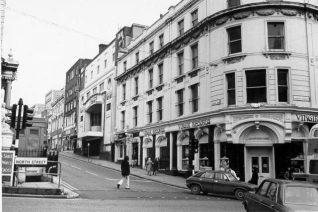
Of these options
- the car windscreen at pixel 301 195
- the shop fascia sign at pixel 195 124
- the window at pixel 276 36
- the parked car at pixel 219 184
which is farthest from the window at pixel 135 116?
the car windscreen at pixel 301 195

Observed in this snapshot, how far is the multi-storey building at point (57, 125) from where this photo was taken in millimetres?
74688

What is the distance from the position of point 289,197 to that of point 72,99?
60820mm

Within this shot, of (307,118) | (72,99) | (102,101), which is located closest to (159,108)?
(307,118)

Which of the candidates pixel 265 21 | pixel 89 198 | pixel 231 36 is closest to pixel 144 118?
pixel 231 36

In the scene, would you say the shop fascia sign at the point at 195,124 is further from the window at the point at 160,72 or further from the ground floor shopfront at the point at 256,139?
the window at the point at 160,72

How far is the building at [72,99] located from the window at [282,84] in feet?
137

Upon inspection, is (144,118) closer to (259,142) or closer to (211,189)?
(259,142)

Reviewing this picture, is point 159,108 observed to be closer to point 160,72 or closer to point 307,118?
point 160,72

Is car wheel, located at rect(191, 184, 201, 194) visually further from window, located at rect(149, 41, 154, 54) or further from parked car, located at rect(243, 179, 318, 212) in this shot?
window, located at rect(149, 41, 154, 54)

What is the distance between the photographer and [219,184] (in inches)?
719

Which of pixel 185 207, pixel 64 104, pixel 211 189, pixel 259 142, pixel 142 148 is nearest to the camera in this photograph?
pixel 185 207

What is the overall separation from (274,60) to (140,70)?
17765 mm

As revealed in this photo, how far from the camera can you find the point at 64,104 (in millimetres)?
72250

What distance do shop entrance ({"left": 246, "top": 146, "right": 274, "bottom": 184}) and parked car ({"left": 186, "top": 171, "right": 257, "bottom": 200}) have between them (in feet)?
19.0
